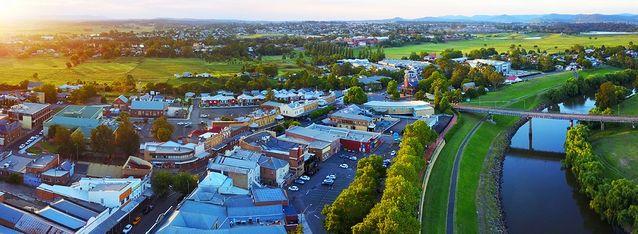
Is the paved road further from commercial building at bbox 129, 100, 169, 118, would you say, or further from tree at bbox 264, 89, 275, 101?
commercial building at bbox 129, 100, 169, 118

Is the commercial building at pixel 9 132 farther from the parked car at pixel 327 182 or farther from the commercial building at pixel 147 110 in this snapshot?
the parked car at pixel 327 182

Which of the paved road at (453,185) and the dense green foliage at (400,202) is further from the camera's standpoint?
the paved road at (453,185)

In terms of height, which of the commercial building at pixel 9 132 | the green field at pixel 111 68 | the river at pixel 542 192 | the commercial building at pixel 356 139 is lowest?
the river at pixel 542 192

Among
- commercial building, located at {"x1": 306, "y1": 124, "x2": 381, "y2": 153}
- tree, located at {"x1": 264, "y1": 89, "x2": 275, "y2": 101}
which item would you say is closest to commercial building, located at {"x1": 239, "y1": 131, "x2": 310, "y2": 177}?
commercial building, located at {"x1": 306, "y1": 124, "x2": 381, "y2": 153}

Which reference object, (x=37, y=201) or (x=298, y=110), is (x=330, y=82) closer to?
(x=298, y=110)

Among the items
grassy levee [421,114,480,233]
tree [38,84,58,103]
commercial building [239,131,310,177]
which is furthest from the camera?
tree [38,84,58,103]

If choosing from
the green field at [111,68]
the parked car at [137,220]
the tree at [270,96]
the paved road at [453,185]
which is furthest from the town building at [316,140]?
the green field at [111,68]

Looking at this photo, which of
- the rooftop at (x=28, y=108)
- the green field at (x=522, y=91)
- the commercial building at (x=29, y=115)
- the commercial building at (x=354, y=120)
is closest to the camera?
the commercial building at (x=29, y=115)

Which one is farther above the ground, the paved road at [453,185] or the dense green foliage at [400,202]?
the dense green foliage at [400,202]
